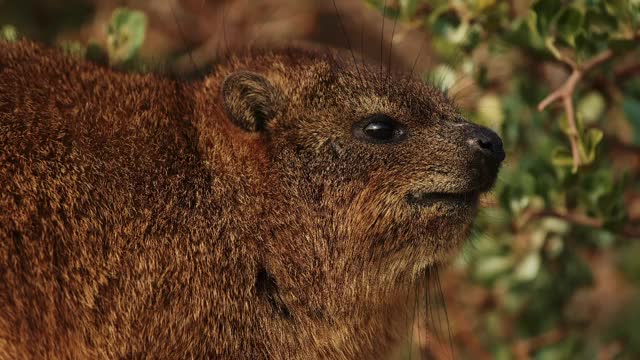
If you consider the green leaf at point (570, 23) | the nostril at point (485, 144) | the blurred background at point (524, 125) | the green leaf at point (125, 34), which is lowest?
the blurred background at point (524, 125)

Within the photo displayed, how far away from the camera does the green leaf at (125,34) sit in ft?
16.3

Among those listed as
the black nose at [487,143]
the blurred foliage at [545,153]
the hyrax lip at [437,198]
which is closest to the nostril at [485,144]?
the black nose at [487,143]

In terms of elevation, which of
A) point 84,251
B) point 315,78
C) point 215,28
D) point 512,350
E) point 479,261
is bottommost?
point 512,350

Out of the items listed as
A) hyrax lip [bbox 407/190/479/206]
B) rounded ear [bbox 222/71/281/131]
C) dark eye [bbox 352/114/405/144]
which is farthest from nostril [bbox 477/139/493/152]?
rounded ear [bbox 222/71/281/131]

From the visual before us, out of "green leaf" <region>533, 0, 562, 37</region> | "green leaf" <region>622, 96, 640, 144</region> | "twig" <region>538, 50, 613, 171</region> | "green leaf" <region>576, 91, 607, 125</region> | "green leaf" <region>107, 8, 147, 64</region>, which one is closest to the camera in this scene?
"twig" <region>538, 50, 613, 171</region>

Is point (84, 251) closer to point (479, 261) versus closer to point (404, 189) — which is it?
point (404, 189)

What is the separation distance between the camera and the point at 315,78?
4.39 meters

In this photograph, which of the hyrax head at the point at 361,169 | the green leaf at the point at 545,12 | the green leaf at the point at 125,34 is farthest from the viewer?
the green leaf at the point at 125,34

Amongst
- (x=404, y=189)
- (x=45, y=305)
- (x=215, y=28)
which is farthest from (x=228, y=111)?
(x=215, y=28)

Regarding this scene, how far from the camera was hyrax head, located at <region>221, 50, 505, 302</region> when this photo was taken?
4203 mm

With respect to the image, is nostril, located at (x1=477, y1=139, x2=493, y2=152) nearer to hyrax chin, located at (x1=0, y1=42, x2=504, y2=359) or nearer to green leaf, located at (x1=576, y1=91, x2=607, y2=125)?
hyrax chin, located at (x1=0, y1=42, x2=504, y2=359)

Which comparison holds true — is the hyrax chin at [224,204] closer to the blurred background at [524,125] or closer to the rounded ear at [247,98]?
the rounded ear at [247,98]

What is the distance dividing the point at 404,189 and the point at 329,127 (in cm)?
40

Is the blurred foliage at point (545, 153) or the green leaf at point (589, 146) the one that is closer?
the green leaf at point (589, 146)
